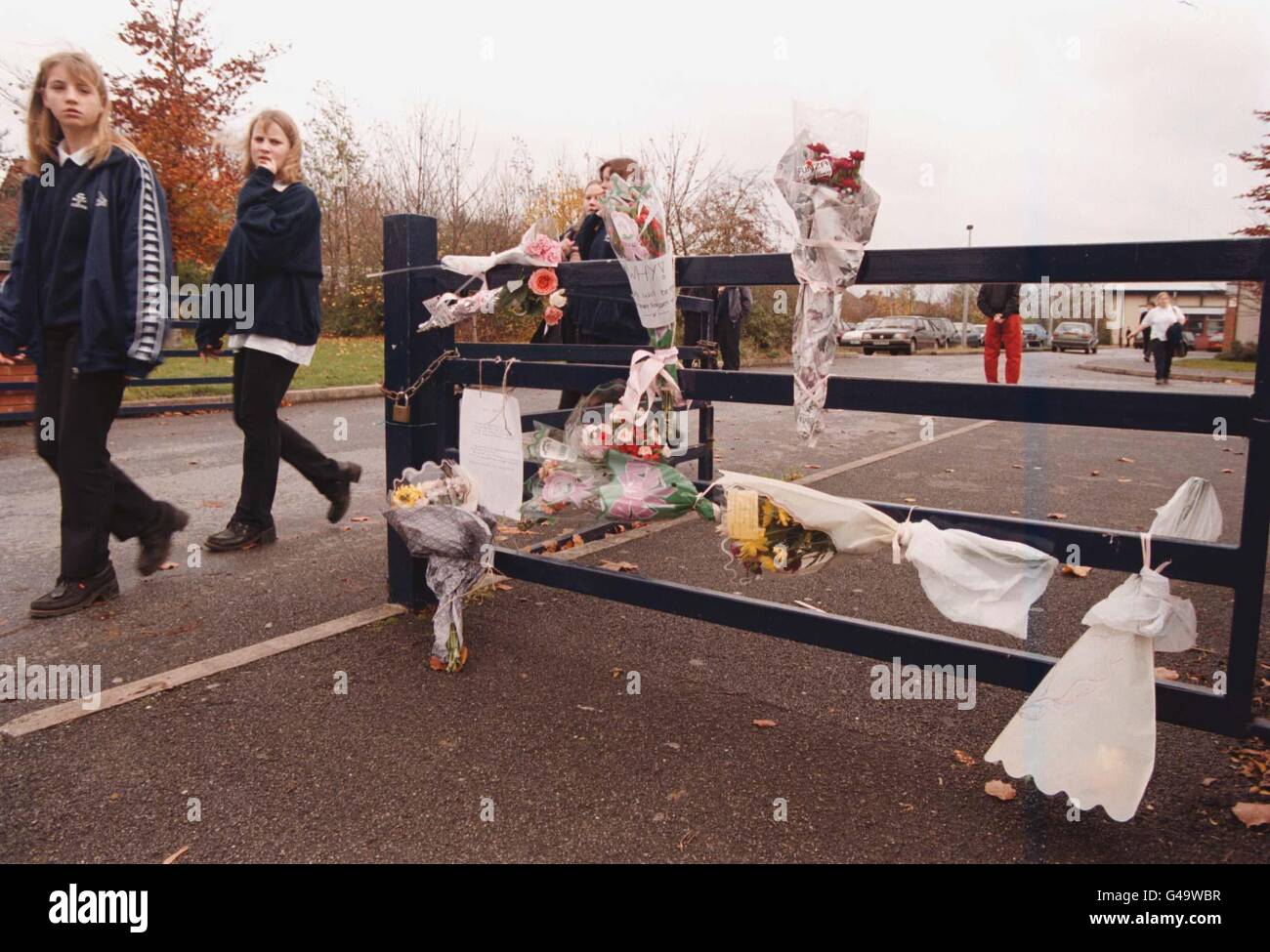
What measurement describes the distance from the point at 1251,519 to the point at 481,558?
2.16m

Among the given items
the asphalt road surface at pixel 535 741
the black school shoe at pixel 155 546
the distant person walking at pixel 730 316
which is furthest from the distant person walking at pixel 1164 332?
the black school shoe at pixel 155 546

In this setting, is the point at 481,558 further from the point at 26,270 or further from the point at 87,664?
the point at 26,270

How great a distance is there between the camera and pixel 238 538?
4641 mm

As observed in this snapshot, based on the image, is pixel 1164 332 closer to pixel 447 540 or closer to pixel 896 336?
pixel 447 540

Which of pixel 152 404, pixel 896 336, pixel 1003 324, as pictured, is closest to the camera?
pixel 152 404

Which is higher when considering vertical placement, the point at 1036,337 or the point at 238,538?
the point at 1036,337

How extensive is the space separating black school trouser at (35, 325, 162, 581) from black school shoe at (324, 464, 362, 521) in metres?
1.22

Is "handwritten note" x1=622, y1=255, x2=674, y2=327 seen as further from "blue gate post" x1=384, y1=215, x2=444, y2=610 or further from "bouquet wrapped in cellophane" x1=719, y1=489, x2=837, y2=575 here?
"blue gate post" x1=384, y1=215, x2=444, y2=610

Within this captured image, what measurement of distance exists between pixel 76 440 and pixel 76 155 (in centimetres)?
109

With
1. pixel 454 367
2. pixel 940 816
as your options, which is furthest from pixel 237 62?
pixel 940 816

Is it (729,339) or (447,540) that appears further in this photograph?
(729,339)

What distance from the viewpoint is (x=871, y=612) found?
12.8 feet

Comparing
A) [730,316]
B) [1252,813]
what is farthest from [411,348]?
[730,316]

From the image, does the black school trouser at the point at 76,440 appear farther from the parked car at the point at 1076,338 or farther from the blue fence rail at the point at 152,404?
the parked car at the point at 1076,338
